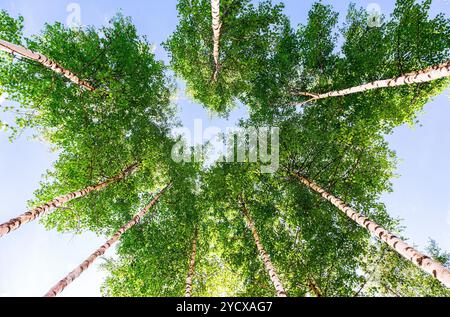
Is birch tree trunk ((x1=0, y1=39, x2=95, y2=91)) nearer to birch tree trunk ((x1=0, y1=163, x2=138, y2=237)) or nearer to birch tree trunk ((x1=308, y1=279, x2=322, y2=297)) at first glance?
birch tree trunk ((x1=0, y1=163, x2=138, y2=237))

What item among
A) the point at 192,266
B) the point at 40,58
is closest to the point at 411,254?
the point at 192,266

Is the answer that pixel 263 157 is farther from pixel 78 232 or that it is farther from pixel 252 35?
pixel 78 232

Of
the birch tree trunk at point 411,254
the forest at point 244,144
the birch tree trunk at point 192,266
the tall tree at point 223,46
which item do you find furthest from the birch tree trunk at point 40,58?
the birch tree trunk at point 411,254

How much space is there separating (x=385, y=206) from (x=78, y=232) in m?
12.5

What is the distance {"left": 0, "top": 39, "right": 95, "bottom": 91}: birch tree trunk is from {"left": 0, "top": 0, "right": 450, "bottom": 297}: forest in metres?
0.10

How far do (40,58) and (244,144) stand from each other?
28.2 feet

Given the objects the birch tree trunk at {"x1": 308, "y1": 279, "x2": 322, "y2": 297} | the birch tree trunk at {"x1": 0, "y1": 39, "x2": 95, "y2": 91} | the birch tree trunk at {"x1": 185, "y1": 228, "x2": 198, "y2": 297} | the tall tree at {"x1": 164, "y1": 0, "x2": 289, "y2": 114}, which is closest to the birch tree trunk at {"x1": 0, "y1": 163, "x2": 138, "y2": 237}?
the birch tree trunk at {"x1": 0, "y1": 39, "x2": 95, "y2": 91}

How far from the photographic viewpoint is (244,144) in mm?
12797

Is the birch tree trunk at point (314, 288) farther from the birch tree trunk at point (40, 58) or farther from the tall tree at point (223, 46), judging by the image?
the birch tree trunk at point (40, 58)

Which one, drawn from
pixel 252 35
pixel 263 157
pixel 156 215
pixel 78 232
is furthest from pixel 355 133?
pixel 78 232

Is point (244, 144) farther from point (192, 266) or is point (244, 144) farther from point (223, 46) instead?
point (192, 266)
